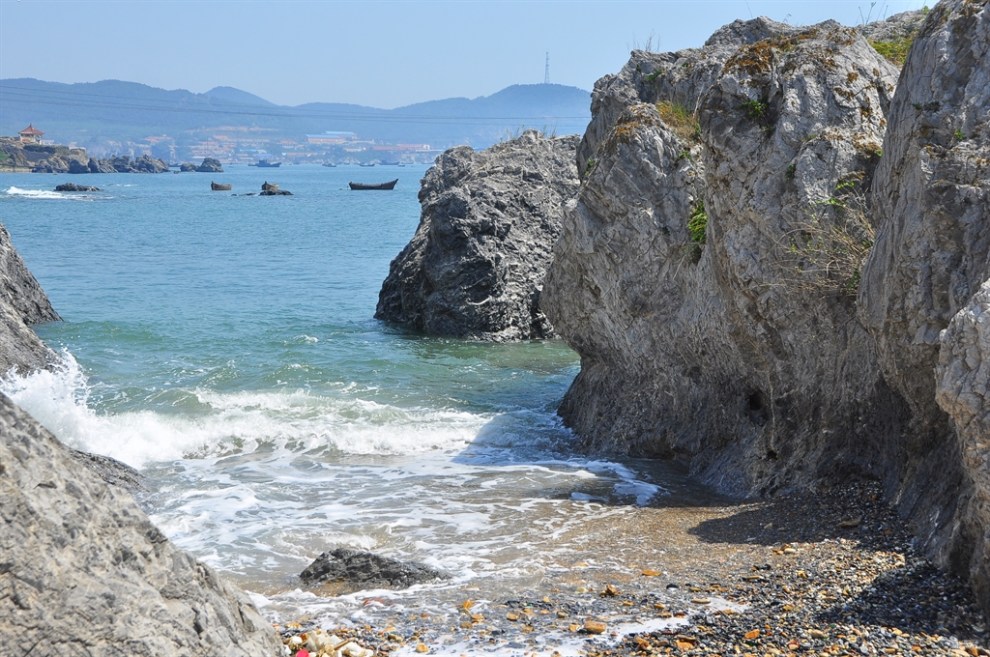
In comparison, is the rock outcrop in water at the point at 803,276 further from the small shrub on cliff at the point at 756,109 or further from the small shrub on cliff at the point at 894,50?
the small shrub on cliff at the point at 894,50

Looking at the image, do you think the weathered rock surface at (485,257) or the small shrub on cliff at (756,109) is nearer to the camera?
the small shrub on cliff at (756,109)

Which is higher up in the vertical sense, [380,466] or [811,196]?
[811,196]

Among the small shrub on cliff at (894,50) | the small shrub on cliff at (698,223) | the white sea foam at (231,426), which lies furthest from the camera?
the white sea foam at (231,426)

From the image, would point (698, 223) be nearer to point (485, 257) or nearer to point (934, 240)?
point (934, 240)

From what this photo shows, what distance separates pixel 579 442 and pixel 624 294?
219 cm

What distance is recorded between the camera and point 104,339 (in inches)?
908

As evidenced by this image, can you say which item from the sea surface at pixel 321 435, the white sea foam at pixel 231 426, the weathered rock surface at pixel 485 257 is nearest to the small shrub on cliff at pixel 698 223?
the sea surface at pixel 321 435

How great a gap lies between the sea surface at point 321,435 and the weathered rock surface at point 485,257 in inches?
34.6

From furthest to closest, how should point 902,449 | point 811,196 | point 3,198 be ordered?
point 3,198
point 811,196
point 902,449

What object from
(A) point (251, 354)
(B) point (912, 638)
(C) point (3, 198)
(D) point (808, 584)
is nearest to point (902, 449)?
(D) point (808, 584)

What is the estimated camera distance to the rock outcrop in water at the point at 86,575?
413 cm

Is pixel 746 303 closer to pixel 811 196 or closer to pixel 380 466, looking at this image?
pixel 811 196

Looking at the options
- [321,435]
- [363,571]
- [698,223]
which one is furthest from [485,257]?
[363,571]

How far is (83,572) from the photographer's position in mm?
4332
